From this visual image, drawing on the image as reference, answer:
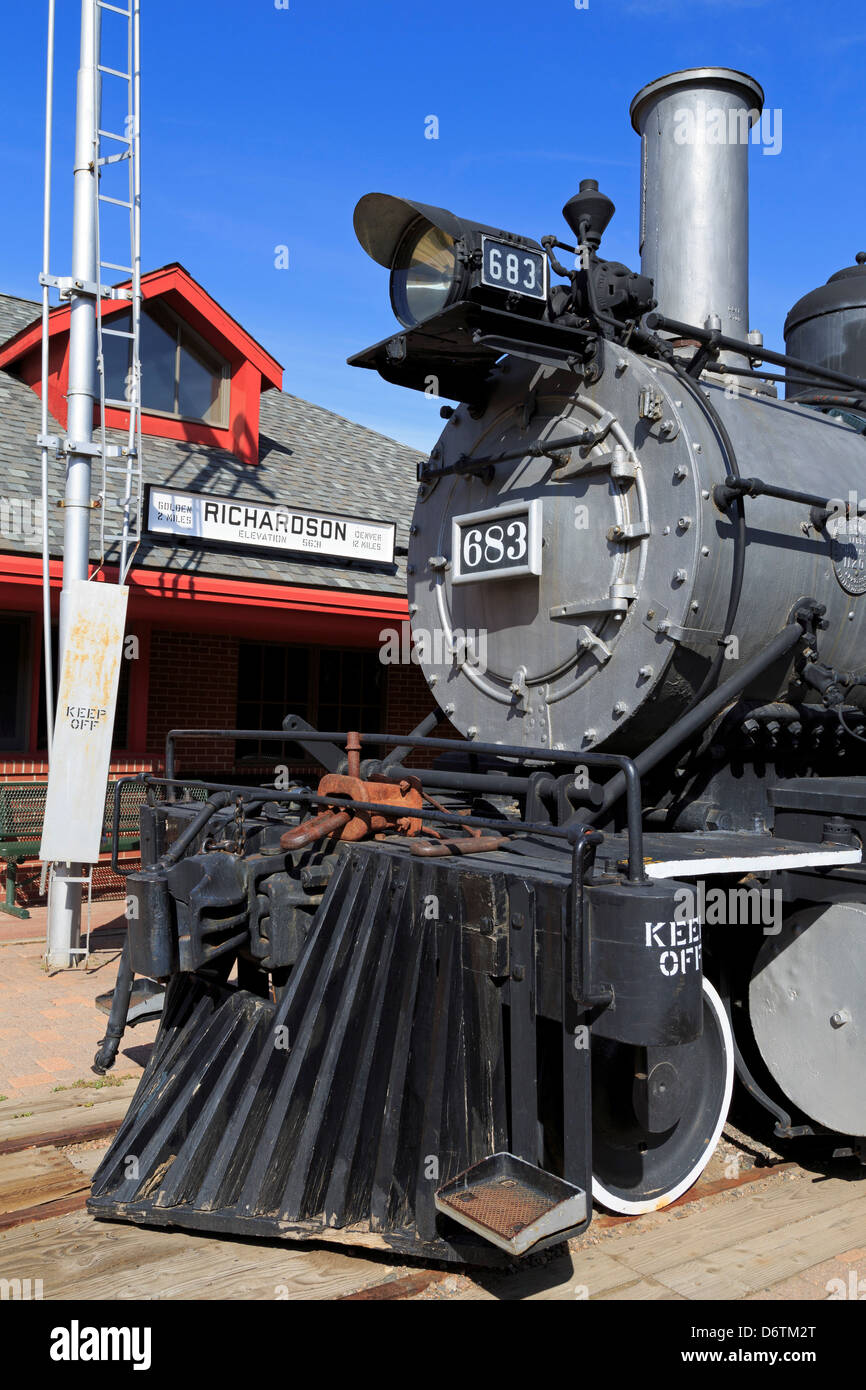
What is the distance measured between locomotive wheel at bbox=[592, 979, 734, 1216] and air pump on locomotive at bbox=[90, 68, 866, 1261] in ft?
0.04

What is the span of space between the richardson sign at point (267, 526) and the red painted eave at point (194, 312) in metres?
2.15

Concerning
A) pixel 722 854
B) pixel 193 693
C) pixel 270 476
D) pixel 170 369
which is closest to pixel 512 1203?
pixel 722 854

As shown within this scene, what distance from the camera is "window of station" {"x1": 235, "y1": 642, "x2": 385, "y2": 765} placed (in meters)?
9.45

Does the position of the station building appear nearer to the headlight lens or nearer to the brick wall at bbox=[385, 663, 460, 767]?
the brick wall at bbox=[385, 663, 460, 767]

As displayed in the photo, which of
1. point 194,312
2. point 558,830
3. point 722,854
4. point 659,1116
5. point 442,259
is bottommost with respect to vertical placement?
point 659,1116

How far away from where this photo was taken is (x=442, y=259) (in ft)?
12.8

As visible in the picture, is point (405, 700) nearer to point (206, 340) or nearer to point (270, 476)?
point (270, 476)

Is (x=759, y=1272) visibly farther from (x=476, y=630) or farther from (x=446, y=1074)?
(x=476, y=630)

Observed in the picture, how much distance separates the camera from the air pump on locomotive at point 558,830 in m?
2.81

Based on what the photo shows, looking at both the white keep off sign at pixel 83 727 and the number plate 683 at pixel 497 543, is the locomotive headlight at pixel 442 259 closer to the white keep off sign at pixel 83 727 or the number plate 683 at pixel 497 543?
the number plate 683 at pixel 497 543

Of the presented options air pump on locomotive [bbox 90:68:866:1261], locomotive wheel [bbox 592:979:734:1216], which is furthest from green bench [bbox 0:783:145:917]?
locomotive wheel [bbox 592:979:734:1216]

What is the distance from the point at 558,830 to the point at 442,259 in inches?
91.0
